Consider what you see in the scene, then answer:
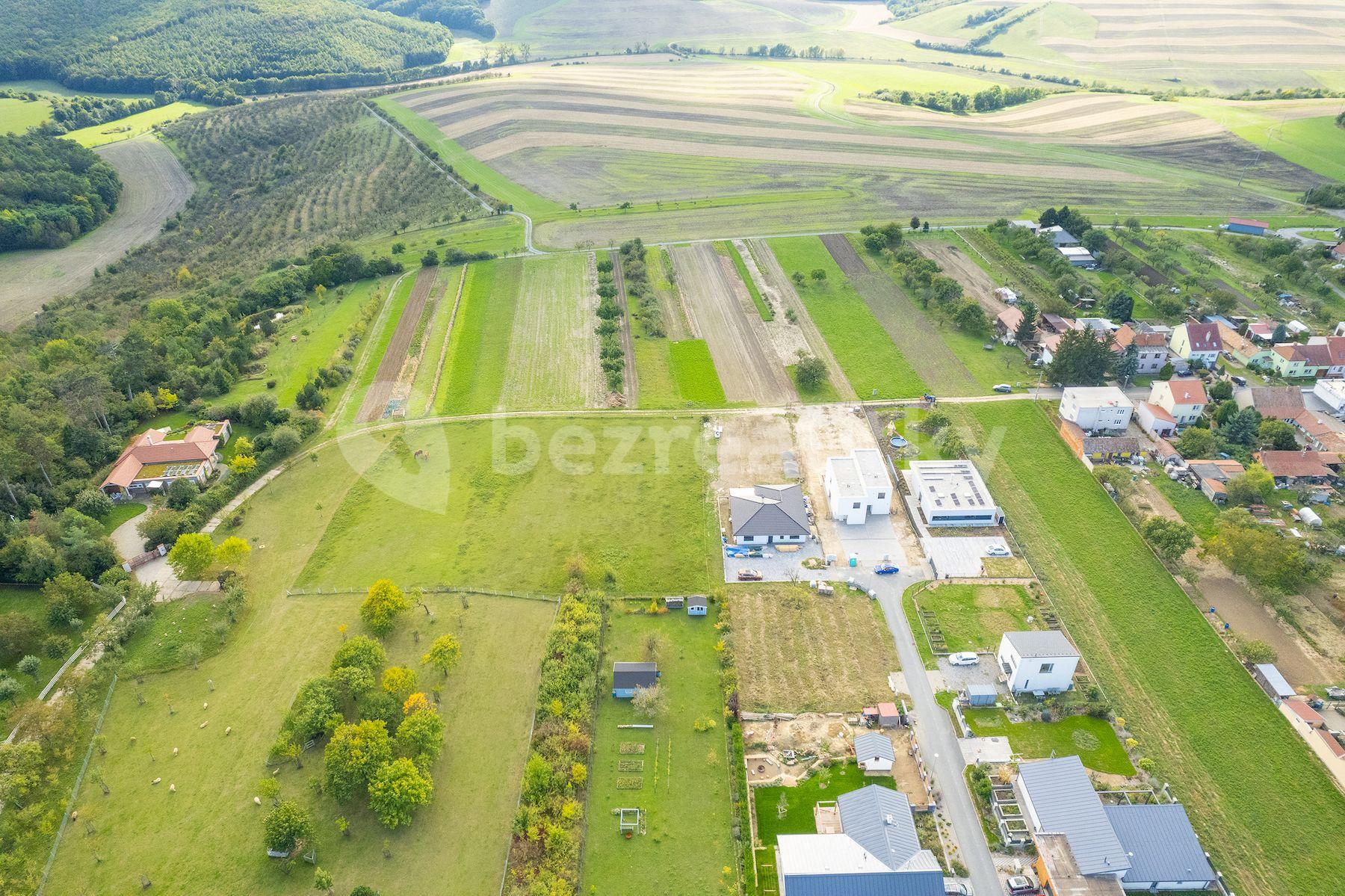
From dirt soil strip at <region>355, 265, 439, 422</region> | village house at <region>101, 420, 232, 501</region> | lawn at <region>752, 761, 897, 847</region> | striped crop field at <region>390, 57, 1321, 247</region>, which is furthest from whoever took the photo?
striped crop field at <region>390, 57, 1321, 247</region>

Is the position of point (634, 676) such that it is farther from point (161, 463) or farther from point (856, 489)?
point (161, 463)

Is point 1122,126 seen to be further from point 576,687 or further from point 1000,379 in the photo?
point 576,687

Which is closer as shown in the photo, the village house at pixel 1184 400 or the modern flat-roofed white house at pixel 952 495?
the modern flat-roofed white house at pixel 952 495

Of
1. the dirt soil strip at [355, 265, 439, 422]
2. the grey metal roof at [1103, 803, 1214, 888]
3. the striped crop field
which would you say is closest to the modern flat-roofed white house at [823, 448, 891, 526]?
the grey metal roof at [1103, 803, 1214, 888]

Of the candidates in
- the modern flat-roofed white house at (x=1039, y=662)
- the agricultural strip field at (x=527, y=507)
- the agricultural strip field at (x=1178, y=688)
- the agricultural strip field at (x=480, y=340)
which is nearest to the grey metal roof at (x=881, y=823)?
the modern flat-roofed white house at (x=1039, y=662)

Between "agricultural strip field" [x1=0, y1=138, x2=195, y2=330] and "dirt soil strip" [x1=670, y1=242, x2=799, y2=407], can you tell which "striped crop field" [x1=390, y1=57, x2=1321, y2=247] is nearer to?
"dirt soil strip" [x1=670, y1=242, x2=799, y2=407]

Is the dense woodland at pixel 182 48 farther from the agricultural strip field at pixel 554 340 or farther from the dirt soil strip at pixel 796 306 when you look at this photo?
the dirt soil strip at pixel 796 306

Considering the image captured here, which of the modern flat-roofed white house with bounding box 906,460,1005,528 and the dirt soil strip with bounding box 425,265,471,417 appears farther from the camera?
the dirt soil strip with bounding box 425,265,471,417
